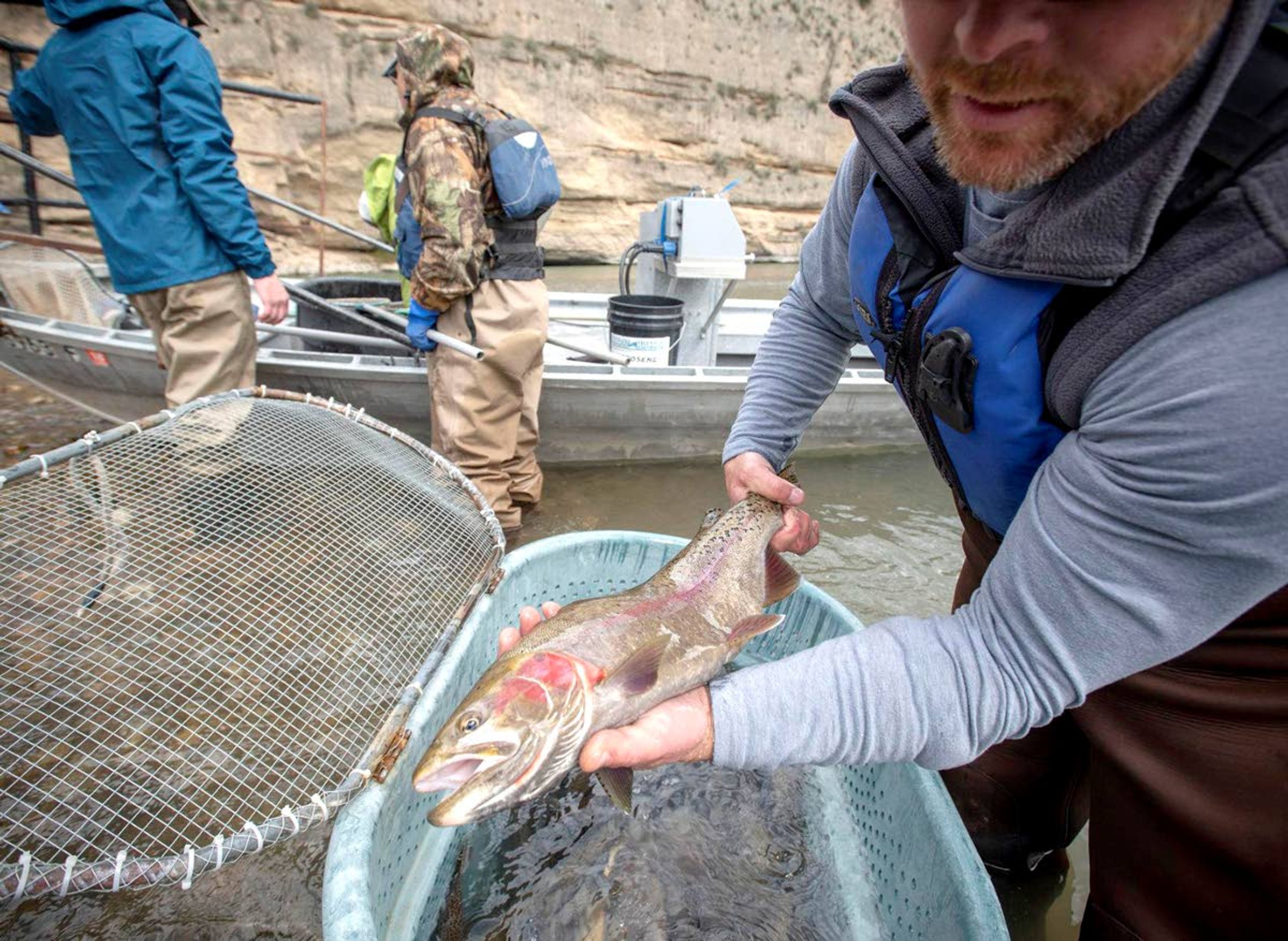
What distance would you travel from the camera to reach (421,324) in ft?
14.9

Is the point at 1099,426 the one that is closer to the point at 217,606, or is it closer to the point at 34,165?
the point at 217,606

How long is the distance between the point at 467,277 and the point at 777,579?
9.53 feet

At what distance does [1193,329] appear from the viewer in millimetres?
1073

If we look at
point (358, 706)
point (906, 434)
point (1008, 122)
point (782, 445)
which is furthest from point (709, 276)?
point (1008, 122)

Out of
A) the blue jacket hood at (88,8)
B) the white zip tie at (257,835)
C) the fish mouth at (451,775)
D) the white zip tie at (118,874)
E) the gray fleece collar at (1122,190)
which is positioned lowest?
the white zip tie at (257,835)

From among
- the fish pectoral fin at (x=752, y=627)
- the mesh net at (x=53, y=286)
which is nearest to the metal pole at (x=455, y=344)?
the fish pectoral fin at (x=752, y=627)

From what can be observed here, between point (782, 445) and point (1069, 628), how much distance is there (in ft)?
4.78

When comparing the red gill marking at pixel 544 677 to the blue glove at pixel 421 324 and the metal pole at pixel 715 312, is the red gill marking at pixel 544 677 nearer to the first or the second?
the blue glove at pixel 421 324

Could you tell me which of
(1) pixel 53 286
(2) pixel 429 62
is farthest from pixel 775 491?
(1) pixel 53 286

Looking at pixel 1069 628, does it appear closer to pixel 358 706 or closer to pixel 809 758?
pixel 809 758

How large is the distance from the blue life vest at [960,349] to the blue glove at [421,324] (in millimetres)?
3235

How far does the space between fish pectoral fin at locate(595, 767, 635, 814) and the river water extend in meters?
1.41

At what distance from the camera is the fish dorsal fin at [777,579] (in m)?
2.55

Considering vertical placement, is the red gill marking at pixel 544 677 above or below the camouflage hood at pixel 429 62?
below
